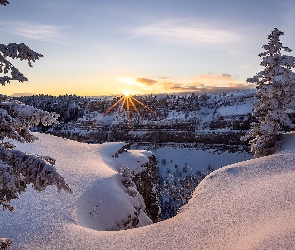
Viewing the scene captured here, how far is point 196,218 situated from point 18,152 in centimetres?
818

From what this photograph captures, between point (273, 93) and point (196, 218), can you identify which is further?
point (273, 93)

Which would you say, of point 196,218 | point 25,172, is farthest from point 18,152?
point 196,218

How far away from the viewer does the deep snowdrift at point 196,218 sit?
31.9 ft

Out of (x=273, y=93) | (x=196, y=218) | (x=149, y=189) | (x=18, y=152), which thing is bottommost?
(x=149, y=189)

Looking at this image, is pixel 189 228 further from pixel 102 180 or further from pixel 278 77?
pixel 278 77

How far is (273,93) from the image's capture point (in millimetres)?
24969

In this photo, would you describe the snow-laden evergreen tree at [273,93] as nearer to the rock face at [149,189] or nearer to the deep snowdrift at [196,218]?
the deep snowdrift at [196,218]

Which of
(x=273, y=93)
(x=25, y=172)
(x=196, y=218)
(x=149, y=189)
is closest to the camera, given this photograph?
(x=25, y=172)

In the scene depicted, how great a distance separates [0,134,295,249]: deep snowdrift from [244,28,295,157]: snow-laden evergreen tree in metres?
6.75

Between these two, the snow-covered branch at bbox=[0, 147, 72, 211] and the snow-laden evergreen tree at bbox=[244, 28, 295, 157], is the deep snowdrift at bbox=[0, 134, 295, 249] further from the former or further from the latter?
the snow-laden evergreen tree at bbox=[244, 28, 295, 157]

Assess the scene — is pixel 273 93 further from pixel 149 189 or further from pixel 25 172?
pixel 25 172

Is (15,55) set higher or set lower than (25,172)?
higher

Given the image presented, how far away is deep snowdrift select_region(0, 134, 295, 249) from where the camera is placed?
972cm

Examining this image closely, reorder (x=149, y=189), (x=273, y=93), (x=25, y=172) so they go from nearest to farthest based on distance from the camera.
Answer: (x=25, y=172)
(x=273, y=93)
(x=149, y=189)
